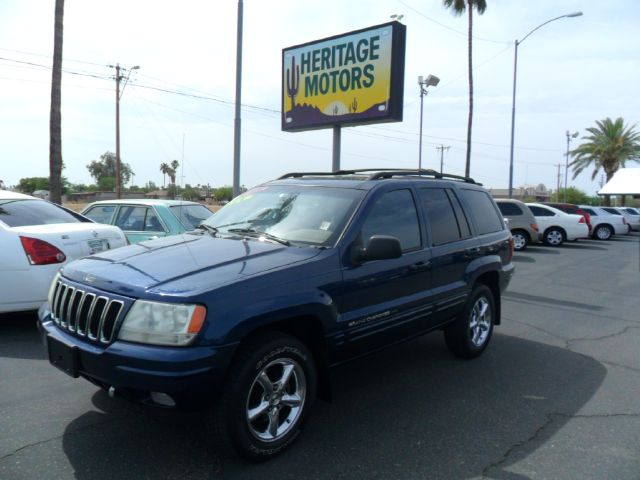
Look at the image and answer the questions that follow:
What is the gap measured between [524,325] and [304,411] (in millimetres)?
4393

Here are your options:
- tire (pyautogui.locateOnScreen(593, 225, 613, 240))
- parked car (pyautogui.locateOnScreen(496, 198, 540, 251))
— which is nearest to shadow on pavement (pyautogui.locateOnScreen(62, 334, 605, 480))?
parked car (pyautogui.locateOnScreen(496, 198, 540, 251))

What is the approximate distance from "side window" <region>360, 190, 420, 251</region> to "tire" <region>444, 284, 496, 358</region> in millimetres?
1127

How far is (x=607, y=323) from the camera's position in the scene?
7.12m

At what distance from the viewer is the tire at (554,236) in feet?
64.8

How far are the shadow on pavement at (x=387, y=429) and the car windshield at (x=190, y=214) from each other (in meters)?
4.56

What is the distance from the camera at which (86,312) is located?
3191 mm

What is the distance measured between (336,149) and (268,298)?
9.75 m

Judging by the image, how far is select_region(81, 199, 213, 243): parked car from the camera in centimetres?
835

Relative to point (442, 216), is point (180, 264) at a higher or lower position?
lower

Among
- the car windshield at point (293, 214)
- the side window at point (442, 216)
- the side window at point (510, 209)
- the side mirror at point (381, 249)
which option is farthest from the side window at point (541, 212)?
the side mirror at point (381, 249)

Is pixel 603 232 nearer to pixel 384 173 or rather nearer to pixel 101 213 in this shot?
pixel 101 213

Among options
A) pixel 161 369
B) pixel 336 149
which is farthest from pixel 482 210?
pixel 336 149

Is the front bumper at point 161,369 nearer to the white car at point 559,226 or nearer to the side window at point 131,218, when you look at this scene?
the side window at point 131,218

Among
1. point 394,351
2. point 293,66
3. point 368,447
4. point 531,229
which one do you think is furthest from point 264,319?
point 531,229
